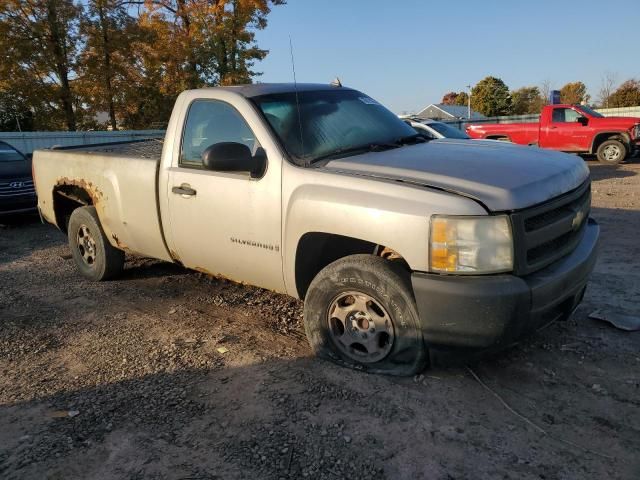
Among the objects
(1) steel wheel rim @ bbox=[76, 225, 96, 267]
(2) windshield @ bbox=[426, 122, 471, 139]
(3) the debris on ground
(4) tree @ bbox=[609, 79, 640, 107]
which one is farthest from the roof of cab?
(4) tree @ bbox=[609, 79, 640, 107]

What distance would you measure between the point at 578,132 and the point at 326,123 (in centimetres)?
1440

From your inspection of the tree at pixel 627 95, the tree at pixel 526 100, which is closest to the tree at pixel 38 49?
the tree at pixel 627 95

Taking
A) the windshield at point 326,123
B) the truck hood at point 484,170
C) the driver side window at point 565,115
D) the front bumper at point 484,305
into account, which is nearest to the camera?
the front bumper at point 484,305

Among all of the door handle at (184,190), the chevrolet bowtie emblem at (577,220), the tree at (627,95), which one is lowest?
the chevrolet bowtie emblem at (577,220)

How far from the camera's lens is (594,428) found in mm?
2717

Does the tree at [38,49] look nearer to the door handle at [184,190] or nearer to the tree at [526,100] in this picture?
the door handle at [184,190]

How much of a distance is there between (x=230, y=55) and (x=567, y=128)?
57.5 ft

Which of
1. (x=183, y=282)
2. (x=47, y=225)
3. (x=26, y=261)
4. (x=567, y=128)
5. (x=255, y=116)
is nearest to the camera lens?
(x=255, y=116)

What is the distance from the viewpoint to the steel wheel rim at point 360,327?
320cm

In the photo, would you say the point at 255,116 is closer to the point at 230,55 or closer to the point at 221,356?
the point at 221,356

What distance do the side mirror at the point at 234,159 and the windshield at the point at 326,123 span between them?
0.74 ft

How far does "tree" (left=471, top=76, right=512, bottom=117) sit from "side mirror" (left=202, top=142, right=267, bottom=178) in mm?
52393

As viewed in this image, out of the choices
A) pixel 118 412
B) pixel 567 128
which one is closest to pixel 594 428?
pixel 118 412

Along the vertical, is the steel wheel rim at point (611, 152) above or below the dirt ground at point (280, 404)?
above
